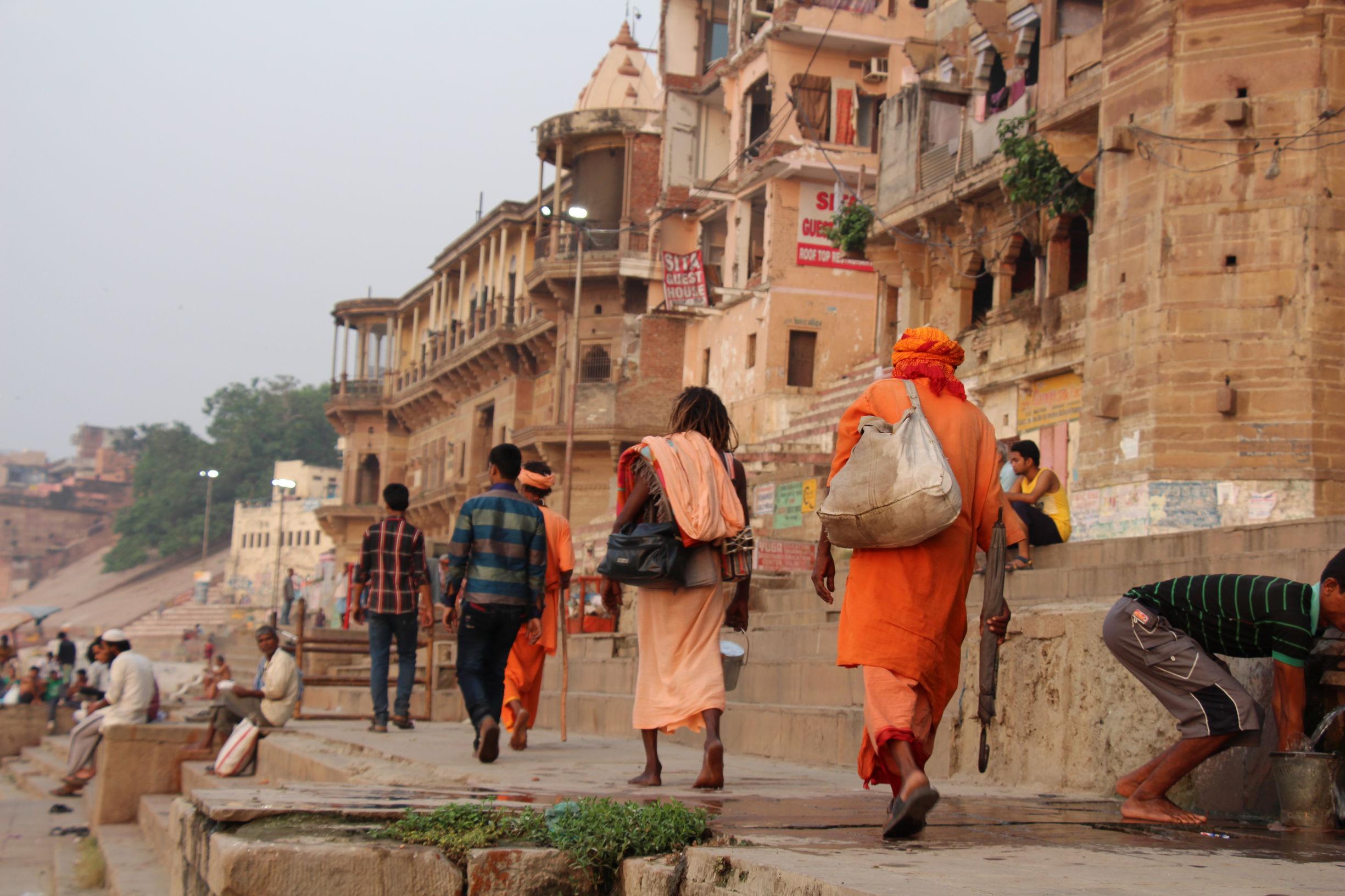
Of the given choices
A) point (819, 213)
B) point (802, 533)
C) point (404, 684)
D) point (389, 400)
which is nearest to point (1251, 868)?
point (404, 684)

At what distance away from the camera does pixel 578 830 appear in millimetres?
4039

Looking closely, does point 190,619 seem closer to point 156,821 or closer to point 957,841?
point 156,821

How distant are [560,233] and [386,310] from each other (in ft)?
62.7

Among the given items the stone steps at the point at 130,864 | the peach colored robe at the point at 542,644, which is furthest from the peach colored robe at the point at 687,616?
the stone steps at the point at 130,864

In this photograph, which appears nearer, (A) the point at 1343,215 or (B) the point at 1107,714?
(B) the point at 1107,714

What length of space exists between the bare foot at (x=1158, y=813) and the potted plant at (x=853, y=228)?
22.1m

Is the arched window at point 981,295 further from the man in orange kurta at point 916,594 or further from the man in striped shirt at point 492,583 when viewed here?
the man in orange kurta at point 916,594

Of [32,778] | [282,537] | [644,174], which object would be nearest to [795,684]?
[32,778]

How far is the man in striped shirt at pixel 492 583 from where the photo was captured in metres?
7.46

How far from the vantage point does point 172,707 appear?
56.8ft

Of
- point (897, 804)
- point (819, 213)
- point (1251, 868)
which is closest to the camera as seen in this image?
point (1251, 868)

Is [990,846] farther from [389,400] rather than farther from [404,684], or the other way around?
[389,400]

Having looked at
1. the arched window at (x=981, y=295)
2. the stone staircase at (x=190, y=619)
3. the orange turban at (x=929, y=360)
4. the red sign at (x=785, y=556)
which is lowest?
the stone staircase at (x=190, y=619)

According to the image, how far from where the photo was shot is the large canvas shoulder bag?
449 centimetres
